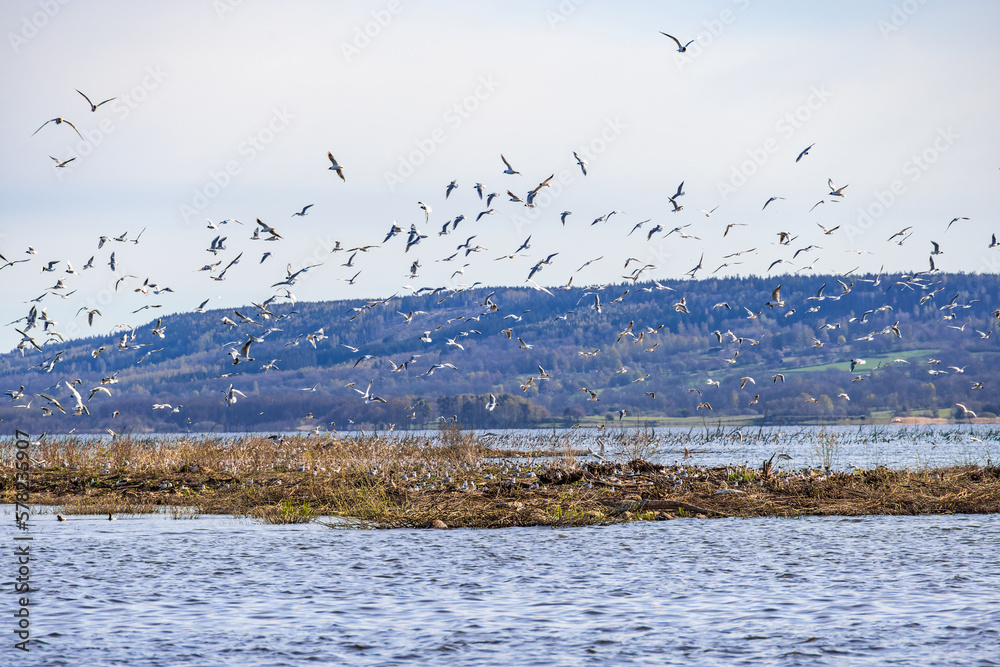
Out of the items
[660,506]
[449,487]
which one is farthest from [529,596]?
[449,487]

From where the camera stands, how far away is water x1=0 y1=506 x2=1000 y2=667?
39.3ft

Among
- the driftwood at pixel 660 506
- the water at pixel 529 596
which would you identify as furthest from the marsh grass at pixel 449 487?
the water at pixel 529 596

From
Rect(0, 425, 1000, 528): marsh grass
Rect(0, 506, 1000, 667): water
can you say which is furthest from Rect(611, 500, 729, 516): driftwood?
Rect(0, 506, 1000, 667): water

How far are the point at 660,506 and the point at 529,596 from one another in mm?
11342

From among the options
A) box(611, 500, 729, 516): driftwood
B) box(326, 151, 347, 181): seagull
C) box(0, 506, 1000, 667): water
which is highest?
box(326, 151, 347, 181): seagull

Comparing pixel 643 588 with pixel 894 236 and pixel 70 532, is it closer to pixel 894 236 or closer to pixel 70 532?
pixel 70 532

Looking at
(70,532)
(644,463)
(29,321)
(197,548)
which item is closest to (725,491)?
(644,463)

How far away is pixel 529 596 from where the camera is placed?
15.6 meters

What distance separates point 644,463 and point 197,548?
14.6 meters

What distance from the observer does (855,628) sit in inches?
507

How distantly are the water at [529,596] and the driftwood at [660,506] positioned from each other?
169cm

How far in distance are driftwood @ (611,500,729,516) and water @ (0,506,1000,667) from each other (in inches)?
66.5

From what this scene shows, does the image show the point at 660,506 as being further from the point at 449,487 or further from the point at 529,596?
the point at 529,596

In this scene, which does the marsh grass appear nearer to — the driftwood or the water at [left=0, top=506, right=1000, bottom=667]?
the driftwood
